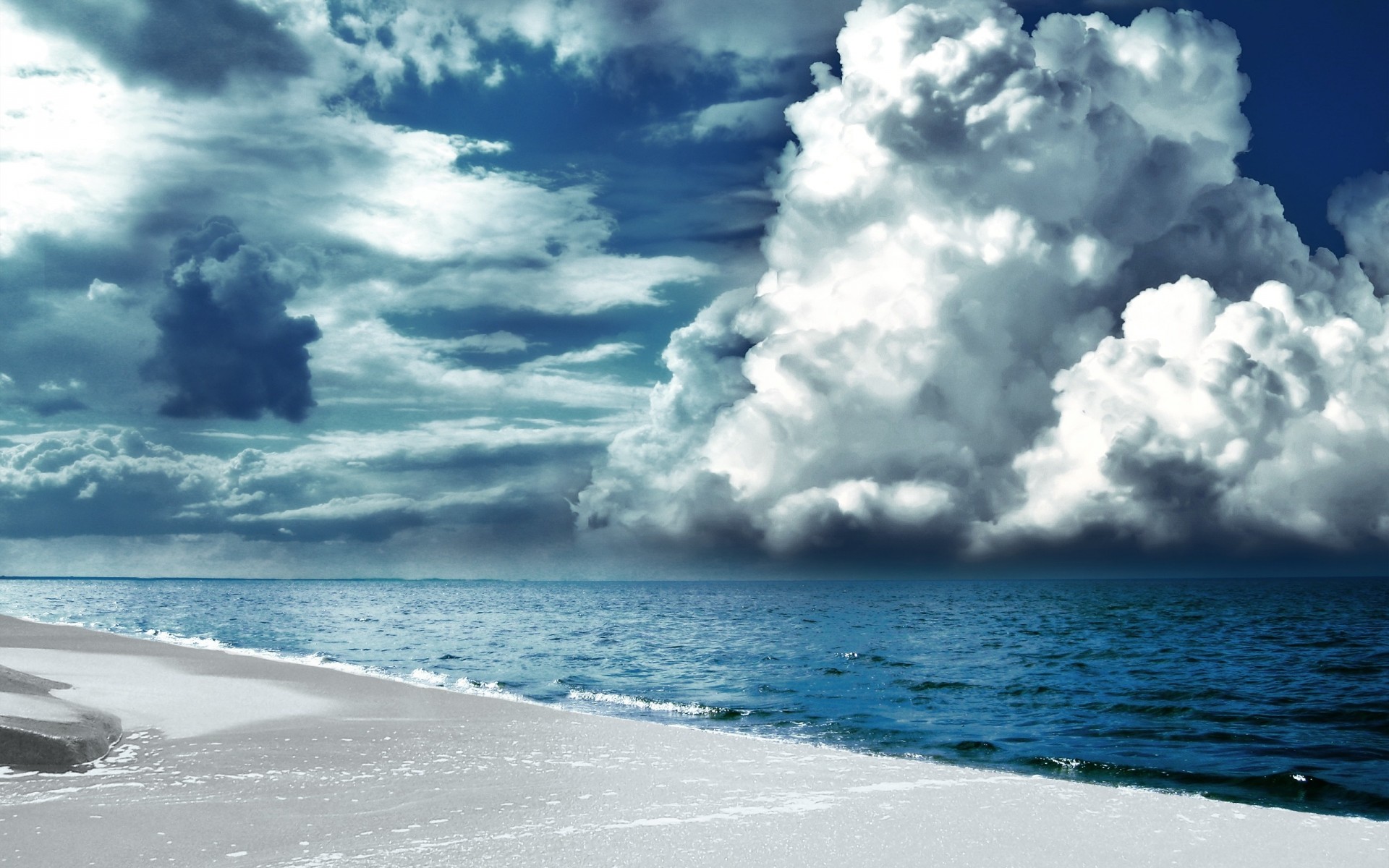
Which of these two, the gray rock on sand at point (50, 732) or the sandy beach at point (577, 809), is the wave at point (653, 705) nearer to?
the sandy beach at point (577, 809)

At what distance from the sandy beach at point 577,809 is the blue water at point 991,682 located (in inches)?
229

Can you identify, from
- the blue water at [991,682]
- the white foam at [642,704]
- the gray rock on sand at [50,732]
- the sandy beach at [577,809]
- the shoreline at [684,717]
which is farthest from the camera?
the white foam at [642,704]

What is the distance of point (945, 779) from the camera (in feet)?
36.3

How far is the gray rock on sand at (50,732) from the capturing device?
33.7 ft

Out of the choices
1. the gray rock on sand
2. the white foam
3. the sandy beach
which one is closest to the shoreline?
the white foam

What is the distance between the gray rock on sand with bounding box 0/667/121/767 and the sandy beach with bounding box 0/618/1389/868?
0.74 feet

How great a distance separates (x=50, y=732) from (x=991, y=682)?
2379cm

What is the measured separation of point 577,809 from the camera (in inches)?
363

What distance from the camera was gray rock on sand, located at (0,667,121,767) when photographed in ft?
33.7

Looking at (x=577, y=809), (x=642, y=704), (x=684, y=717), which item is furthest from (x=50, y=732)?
(x=642, y=704)

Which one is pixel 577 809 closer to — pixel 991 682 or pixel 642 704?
pixel 642 704

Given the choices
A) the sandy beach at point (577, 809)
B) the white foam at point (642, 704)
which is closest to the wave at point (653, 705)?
the white foam at point (642, 704)

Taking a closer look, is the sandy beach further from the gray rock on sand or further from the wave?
the wave

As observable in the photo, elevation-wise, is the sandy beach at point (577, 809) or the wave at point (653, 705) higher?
the sandy beach at point (577, 809)
